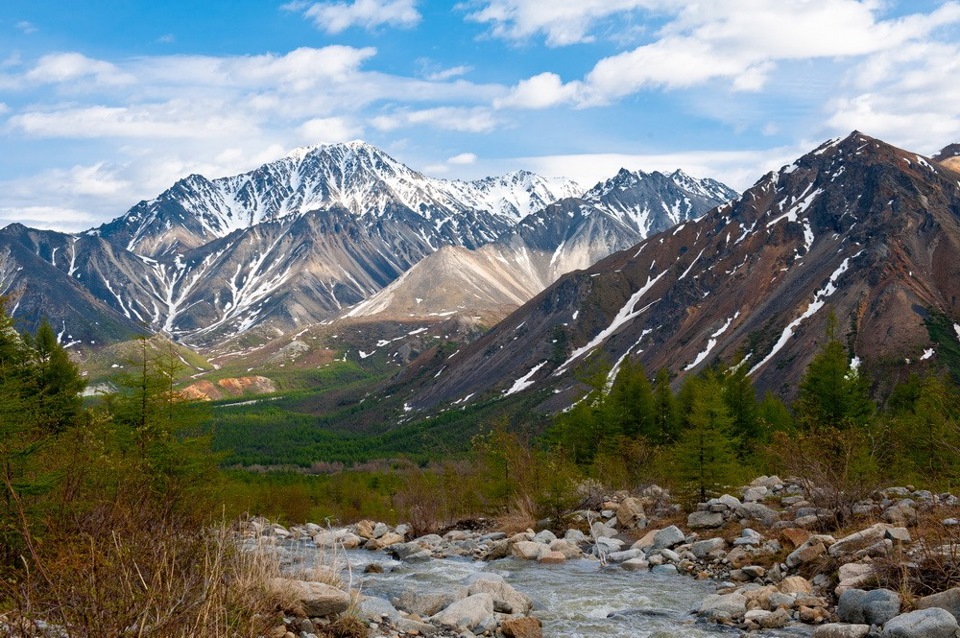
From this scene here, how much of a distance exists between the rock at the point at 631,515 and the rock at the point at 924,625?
2176 cm

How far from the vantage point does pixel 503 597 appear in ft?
72.3

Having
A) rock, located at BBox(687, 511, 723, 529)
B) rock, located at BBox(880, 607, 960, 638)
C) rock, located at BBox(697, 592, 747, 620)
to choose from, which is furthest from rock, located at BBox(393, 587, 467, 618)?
rock, located at BBox(687, 511, 723, 529)

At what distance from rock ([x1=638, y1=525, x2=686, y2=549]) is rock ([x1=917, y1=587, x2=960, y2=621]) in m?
14.2

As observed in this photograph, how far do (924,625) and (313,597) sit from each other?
12.6 m

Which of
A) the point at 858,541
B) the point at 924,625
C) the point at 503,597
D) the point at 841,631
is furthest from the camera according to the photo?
the point at 858,541

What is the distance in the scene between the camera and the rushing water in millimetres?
20344

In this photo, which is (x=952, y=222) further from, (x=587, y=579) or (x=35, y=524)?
(x=35, y=524)

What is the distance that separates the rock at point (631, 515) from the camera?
→ 3791cm

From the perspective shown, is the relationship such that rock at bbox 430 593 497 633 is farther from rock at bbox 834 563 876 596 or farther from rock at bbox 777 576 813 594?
rock at bbox 834 563 876 596

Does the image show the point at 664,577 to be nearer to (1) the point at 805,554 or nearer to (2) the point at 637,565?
(2) the point at 637,565

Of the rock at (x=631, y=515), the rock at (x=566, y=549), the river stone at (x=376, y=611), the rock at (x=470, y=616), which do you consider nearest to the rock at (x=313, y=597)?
the river stone at (x=376, y=611)

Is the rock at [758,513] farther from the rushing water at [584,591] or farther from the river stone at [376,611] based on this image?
the river stone at [376,611]

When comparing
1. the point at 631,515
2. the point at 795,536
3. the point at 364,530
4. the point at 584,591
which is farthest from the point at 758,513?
the point at 364,530

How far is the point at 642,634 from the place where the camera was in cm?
2000
